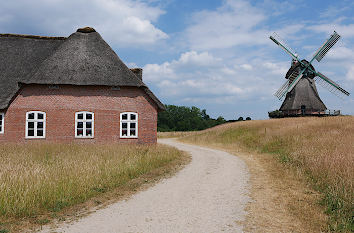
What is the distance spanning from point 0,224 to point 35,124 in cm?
1503

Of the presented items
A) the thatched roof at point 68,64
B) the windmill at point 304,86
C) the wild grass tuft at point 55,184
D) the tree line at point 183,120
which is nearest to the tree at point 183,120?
the tree line at point 183,120

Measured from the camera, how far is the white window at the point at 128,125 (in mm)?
19969

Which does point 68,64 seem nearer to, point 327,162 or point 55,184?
point 55,184

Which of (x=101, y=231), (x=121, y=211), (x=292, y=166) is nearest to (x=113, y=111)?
(x=292, y=166)

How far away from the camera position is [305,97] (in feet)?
127

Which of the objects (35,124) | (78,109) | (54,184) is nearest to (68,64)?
(78,109)

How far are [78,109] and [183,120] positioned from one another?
7577 cm

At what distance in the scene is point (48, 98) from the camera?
62.5ft

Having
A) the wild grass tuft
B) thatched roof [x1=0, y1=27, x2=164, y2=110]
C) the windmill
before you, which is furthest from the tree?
the wild grass tuft

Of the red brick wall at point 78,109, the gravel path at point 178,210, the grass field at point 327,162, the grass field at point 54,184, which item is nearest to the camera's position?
the gravel path at point 178,210

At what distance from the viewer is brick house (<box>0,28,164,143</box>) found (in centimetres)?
1883

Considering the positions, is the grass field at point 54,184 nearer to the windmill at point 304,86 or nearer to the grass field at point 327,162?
the grass field at point 327,162

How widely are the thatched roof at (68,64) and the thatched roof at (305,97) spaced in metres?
25.1

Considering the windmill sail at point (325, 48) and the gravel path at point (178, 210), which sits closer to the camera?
the gravel path at point (178, 210)
